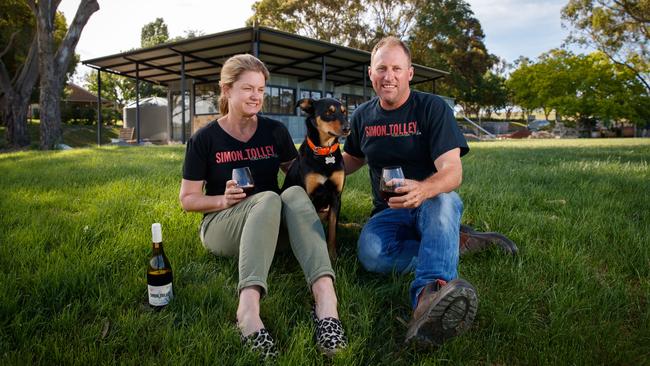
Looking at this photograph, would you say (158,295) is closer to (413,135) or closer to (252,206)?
(252,206)

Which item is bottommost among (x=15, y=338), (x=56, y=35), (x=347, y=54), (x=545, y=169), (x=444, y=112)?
(x=15, y=338)

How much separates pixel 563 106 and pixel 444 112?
4330 cm


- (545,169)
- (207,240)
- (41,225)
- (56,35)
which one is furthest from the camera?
(56,35)

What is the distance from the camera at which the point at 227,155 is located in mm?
2881

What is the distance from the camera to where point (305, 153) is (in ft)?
11.2

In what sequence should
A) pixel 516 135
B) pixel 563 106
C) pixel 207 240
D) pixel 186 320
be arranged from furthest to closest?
pixel 563 106 → pixel 516 135 → pixel 207 240 → pixel 186 320

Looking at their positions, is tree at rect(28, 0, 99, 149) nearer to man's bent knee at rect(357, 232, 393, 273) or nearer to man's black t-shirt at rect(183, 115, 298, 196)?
man's black t-shirt at rect(183, 115, 298, 196)

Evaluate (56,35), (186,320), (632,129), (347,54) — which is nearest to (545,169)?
(186,320)

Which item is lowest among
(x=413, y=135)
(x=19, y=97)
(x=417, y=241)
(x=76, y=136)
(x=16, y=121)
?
(x=417, y=241)

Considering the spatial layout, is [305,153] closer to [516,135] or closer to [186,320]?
[186,320]

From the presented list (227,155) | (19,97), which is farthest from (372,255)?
(19,97)

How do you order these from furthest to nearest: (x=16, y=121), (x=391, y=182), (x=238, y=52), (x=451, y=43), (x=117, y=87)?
(x=117, y=87) → (x=451, y=43) → (x=16, y=121) → (x=238, y=52) → (x=391, y=182)

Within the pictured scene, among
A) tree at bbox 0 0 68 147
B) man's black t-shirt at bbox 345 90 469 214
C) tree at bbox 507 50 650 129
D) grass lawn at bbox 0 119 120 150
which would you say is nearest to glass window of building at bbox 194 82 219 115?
tree at bbox 0 0 68 147

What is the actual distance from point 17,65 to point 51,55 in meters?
13.7
